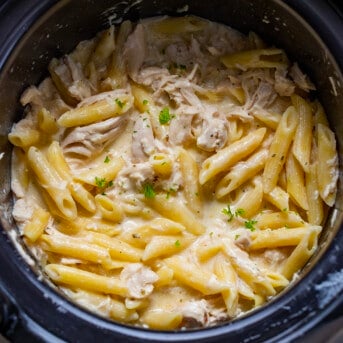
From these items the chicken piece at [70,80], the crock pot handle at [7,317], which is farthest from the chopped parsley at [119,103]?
the crock pot handle at [7,317]

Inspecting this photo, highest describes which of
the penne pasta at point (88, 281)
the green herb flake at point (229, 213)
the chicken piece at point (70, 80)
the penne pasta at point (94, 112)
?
the chicken piece at point (70, 80)

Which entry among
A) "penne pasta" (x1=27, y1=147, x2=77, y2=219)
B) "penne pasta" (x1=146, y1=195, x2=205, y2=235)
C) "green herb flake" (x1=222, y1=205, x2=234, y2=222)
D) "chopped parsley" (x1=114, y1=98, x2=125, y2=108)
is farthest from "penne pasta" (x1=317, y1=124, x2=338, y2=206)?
"penne pasta" (x1=27, y1=147, x2=77, y2=219)

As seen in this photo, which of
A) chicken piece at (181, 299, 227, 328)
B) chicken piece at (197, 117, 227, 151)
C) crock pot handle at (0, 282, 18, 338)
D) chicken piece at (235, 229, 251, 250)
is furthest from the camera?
chicken piece at (197, 117, 227, 151)

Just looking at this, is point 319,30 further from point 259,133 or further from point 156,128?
point 156,128

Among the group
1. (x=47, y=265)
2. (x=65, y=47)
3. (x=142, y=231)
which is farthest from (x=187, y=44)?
(x=47, y=265)

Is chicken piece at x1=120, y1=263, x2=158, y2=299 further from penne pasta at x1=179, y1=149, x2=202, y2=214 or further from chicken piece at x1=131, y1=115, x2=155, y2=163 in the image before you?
chicken piece at x1=131, y1=115, x2=155, y2=163

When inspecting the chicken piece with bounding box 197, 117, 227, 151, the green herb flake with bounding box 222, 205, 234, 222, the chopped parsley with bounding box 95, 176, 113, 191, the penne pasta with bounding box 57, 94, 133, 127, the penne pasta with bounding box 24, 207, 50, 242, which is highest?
the penne pasta with bounding box 57, 94, 133, 127

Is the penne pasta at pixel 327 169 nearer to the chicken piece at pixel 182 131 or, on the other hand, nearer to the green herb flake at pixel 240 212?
the green herb flake at pixel 240 212
